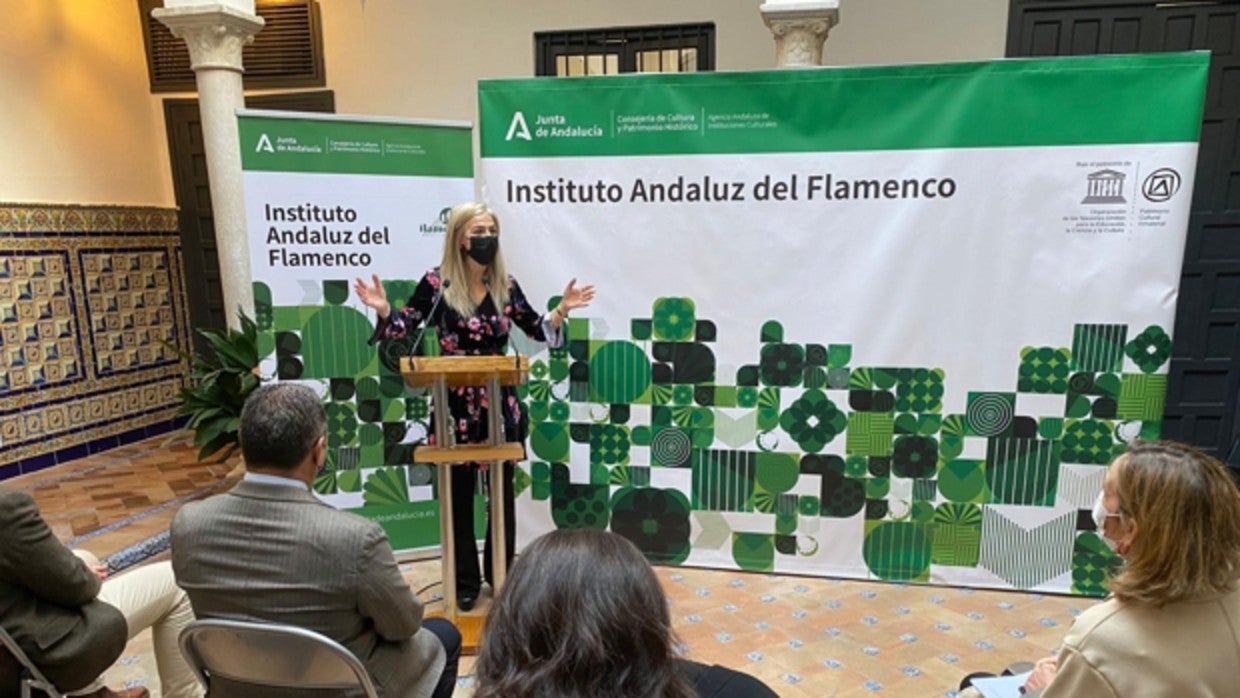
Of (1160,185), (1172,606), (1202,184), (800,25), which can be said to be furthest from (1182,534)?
(1202,184)

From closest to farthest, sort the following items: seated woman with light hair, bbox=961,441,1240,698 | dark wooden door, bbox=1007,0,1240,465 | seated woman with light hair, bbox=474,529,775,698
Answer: seated woman with light hair, bbox=474,529,775,698 < seated woman with light hair, bbox=961,441,1240,698 < dark wooden door, bbox=1007,0,1240,465

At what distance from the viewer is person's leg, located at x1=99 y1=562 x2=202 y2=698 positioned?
207 centimetres

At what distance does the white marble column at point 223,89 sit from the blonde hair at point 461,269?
217 cm

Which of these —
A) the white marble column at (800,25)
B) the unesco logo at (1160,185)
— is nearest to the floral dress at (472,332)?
the unesco logo at (1160,185)

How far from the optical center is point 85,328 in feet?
17.2

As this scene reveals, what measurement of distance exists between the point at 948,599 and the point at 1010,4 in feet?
11.5

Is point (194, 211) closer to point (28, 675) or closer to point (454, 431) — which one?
point (454, 431)

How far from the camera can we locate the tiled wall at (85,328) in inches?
Answer: 189

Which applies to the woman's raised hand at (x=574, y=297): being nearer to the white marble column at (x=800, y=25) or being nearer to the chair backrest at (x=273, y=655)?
the chair backrest at (x=273, y=655)

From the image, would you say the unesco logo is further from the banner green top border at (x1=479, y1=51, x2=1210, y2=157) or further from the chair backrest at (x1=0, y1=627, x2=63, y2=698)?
the chair backrest at (x1=0, y1=627, x2=63, y2=698)

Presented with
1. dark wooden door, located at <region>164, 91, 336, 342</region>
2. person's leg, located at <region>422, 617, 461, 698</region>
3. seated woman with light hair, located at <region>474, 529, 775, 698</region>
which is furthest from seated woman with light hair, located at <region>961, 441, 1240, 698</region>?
dark wooden door, located at <region>164, 91, 336, 342</region>

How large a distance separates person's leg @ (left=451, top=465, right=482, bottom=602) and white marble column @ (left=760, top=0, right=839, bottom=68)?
294cm

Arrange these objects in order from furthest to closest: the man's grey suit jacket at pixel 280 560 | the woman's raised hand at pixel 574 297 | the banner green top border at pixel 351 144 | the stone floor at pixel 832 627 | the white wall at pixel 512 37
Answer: the white wall at pixel 512 37, the banner green top border at pixel 351 144, the woman's raised hand at pixel 574 297, the stone floor at pixel 832 627, the man's grey suit jacket at pixel 280 560

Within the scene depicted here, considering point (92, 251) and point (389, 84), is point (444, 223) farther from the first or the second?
point (92, 251)
